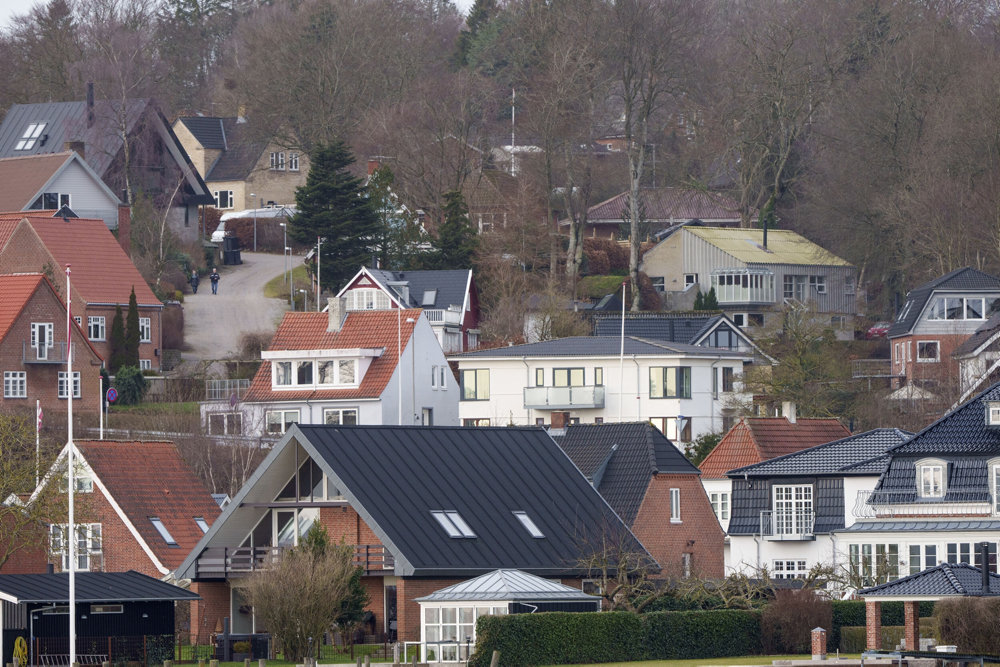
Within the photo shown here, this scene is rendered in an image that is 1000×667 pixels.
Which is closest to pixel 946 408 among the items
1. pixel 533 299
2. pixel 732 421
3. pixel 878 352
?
pixel 732 421

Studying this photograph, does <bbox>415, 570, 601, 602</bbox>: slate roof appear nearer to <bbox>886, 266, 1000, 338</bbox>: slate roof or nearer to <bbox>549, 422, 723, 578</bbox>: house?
<bbox>549, 422, 723, 578</bbox>: house

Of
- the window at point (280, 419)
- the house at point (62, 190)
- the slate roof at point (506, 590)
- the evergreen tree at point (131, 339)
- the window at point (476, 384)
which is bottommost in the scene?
the slate roof at point (506, 590)

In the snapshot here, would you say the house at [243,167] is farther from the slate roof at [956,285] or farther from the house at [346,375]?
the slate roof at [956,285]

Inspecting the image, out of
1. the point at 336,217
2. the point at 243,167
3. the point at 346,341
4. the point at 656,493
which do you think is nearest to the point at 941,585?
the point at 656,493

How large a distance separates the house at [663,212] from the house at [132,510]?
202 ft

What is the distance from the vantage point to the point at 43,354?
95875 millimetres

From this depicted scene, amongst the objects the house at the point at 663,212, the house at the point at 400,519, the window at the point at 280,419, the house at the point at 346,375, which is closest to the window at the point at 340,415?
the house at the point at 346,375

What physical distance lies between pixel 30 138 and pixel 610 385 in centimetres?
4317

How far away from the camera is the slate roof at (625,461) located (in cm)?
6322

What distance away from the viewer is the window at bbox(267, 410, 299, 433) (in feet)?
310

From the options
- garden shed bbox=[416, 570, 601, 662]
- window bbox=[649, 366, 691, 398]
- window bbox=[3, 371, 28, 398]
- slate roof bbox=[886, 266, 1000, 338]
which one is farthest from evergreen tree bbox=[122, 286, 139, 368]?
garden shed bbox=[416, 570, 601, 662]

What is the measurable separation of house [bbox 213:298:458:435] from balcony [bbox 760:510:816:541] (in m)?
30.9

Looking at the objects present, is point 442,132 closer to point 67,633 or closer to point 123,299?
point 123,299

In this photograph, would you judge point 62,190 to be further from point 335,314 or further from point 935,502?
point 935,502
